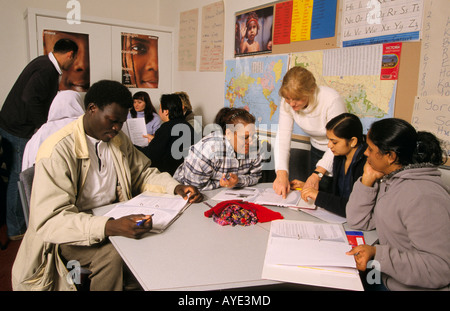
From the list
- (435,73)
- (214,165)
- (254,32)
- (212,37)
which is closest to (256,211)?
(214,165)

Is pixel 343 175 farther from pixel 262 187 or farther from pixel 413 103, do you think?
pixel 413 103

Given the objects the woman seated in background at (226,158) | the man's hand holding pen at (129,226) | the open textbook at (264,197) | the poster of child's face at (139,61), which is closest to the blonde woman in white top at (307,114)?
the open textbook at (264,197)

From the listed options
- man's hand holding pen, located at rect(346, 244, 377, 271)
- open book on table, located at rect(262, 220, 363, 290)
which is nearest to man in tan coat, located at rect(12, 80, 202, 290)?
open book on table, located at rect(262, 220, 363, 290)

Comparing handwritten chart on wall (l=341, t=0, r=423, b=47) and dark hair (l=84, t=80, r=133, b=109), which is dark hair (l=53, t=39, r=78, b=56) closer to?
dark hair (l=84, t=80, r=133, b=109)

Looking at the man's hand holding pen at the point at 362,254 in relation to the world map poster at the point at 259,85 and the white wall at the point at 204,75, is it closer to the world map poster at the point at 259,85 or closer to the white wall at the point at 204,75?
the world map poster at the point at 259,85

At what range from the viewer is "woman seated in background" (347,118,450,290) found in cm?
108

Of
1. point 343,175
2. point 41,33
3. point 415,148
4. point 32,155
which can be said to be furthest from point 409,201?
point 41,33

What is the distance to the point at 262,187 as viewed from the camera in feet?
6.77

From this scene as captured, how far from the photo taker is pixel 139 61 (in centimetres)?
427

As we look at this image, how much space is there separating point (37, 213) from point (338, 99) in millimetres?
1740

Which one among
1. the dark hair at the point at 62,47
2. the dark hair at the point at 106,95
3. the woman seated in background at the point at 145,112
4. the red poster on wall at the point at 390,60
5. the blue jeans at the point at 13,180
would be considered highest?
the dark hair at the point at 62,47

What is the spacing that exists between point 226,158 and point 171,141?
3.07ft

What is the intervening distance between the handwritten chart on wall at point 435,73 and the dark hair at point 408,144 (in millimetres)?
698

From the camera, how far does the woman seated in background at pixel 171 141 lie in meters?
2.86
